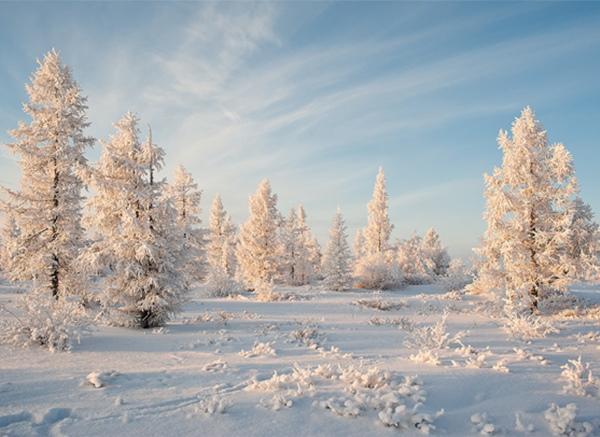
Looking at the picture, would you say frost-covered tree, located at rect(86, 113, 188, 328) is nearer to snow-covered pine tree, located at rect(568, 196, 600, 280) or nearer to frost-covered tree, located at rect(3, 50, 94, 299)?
frost-covered tree, located at rect(3, 50, 94, 299)

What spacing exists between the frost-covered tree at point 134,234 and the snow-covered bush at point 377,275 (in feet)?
62.9

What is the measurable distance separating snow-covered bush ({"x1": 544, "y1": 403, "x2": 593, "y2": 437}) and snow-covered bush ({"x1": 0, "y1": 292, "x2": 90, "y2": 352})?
30.7 feet

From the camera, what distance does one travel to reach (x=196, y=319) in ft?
45.3

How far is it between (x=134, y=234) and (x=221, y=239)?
1662 inches

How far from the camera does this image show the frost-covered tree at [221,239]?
2003 inches

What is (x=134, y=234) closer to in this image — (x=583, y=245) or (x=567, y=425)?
(x=567, y=425)

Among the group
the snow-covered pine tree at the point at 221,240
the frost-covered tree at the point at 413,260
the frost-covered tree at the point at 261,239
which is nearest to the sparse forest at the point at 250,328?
the frost-covered tree at the point at 261,239

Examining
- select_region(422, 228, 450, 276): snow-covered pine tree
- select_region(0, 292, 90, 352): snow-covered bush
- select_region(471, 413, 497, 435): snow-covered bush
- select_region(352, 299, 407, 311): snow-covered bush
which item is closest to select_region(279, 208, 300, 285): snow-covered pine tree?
select_region(422, 228, 450, 276): snow-covered pine tree

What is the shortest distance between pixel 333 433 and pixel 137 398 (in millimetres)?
3116

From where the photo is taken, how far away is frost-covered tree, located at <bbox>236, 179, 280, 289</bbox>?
36156 mm

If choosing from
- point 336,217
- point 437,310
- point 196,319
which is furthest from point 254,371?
point 336,217

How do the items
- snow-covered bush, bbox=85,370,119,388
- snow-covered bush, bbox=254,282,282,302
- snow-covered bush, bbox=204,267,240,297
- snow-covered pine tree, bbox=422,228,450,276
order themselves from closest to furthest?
1. snow-covered bush, bbox=85,370,119,388
2. snow-covered bush, bbox=254,282,282,302
3. snow-covered bush, bbox=204,267,240,297
4. snow-covered pine tree, bbox=422,228,450,276

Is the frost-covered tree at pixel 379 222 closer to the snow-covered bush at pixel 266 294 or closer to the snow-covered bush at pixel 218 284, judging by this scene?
the snow-covered bush at pixel 218 284

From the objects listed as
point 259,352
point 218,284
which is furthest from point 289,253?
point 259,352
